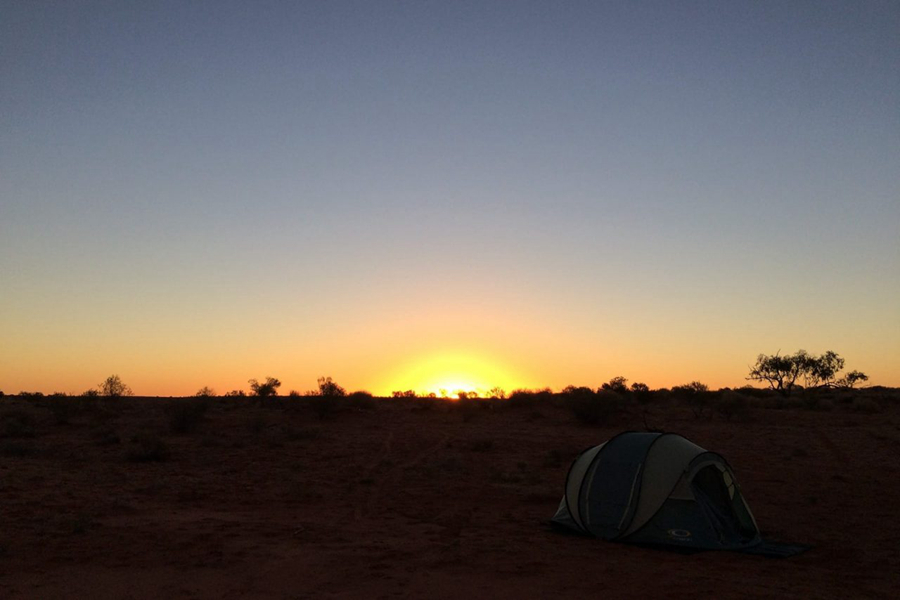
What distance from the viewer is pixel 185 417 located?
101 ft

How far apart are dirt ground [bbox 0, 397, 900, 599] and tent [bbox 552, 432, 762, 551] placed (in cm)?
48

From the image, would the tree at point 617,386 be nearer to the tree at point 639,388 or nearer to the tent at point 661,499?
the tree at point 639,388

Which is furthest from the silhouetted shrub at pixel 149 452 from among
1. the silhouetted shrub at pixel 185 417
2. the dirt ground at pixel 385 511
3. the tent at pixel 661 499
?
the tent at pixel 661 499

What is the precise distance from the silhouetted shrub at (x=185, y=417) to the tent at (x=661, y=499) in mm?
21044

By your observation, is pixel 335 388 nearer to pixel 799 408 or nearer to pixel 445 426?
pixel 445 426

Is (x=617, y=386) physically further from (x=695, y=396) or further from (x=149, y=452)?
(x=149, y=452)

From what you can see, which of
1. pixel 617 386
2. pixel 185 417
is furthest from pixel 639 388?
pixel 185 417

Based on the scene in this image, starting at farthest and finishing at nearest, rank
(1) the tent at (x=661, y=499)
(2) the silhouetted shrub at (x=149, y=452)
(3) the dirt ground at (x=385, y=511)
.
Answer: (2) the silhouetted shrub at (x=149, y=452)
(1) the tent at (x=661, y=499)
(3) the dirt ground at (x=385, y=511)

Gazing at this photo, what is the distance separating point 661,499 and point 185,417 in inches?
920

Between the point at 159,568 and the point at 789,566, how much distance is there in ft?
35.3

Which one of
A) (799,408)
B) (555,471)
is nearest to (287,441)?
(555,471)

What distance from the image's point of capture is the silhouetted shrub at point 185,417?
30688 mm

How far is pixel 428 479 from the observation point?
21.7 metres

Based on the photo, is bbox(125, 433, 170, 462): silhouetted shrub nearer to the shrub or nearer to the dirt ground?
the dirt ground
